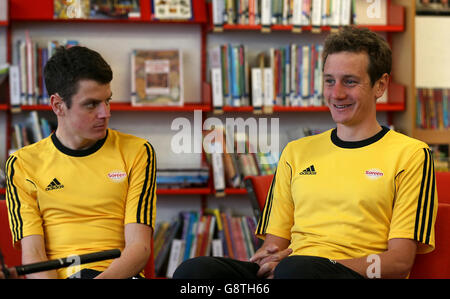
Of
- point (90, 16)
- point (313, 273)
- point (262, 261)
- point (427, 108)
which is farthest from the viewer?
Result: point (427, 108)

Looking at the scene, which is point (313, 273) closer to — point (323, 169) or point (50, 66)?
point (323, 169)

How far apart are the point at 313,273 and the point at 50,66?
819 mm

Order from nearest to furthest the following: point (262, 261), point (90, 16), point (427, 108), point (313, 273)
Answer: point (313, 273)
point (262, 261)
point (90, 16)
point (427, 108)

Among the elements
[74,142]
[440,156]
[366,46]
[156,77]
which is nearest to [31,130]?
[156,77]

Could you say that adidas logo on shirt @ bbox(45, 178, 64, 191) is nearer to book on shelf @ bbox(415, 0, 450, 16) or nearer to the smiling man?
the smiling man

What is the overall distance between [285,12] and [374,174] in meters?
1.85

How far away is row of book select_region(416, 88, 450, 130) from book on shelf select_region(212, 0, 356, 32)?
598 millimetres

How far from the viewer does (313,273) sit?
46.2 inches

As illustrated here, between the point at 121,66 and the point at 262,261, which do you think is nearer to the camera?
the point at 262,261

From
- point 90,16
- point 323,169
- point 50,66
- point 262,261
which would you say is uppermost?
point 90,16

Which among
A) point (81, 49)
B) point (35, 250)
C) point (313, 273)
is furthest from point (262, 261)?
point (81, 49)

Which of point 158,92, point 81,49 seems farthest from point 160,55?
point 81,49

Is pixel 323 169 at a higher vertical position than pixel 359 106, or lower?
lower

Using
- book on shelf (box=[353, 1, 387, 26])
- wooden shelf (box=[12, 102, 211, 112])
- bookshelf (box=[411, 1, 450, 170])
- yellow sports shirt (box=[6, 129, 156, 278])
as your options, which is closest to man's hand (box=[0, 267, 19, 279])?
yellow sports shirt (box=[6, 129, 156, 278])
